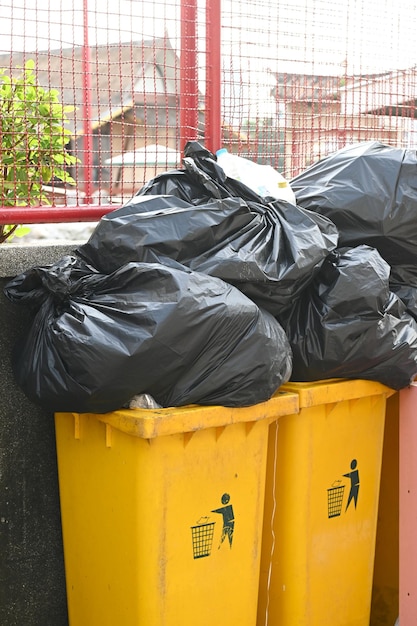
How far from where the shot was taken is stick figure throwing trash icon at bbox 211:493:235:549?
291 centimetres

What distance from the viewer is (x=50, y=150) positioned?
3.49 metres

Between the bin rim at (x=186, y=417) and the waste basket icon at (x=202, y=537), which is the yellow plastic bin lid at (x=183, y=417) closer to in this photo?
the bin rim at (x=186, y=417)

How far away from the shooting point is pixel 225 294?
2.73 m

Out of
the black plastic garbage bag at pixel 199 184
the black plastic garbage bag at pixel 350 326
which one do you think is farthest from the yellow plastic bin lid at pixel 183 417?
the black plastic garbage bag at pixel 199 184

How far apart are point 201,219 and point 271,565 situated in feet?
4.37

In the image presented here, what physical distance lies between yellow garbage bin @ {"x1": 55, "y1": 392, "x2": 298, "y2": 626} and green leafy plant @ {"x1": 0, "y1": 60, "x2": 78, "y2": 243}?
0.99 metres

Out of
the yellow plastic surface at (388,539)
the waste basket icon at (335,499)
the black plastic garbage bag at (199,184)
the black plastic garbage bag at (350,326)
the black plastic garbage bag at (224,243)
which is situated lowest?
the yellow plastic surface at (388,539)

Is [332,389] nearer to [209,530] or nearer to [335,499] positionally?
[335,499]

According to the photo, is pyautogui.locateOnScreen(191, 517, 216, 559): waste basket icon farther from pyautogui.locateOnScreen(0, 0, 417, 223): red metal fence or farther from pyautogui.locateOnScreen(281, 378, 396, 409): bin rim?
pyautogui.locateOnScreen(0, 0, 417, 223): red metal fence

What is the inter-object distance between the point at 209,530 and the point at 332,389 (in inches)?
26.7

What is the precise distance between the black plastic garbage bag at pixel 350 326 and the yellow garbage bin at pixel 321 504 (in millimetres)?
91

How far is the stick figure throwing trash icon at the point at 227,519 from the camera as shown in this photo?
2.91 meters

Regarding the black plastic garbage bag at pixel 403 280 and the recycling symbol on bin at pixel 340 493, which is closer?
the recycling symbol on bin at pixel 340 493

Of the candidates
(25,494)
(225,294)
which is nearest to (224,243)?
(225,294)
